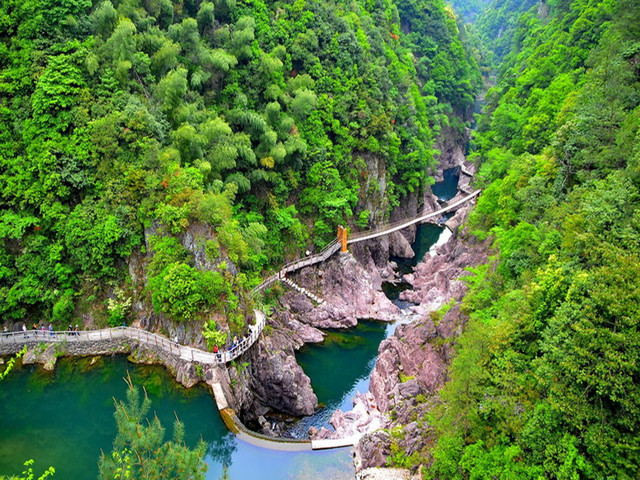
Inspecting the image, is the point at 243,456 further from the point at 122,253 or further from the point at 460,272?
the point at 460,272

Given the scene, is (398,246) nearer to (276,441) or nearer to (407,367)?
(407,367)

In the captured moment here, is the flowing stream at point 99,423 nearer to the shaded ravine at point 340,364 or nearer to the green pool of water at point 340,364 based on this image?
the shaded ravine at point 340,364

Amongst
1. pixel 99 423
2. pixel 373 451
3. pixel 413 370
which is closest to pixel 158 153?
pixel 99 423

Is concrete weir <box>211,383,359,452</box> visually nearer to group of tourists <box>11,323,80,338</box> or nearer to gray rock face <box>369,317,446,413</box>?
gray rock face <box>369,317,446,413</box>

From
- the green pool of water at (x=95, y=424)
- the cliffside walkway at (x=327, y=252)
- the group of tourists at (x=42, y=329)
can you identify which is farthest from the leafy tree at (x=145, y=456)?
the cliffside walkway at (x=327, y=252)

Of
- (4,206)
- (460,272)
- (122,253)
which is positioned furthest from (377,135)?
(4,206)
